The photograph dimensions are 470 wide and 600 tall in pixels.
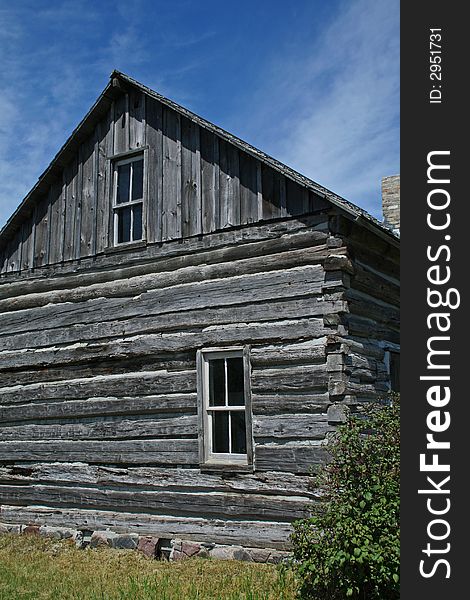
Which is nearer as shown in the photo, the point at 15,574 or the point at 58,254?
the point at 15,574

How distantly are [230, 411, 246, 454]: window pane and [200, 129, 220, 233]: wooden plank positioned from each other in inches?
112

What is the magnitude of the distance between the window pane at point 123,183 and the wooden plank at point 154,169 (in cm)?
65

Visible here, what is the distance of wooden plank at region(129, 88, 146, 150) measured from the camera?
39.2 feet

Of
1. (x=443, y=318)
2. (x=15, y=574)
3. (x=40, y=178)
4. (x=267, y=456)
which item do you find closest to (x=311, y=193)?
(x=267, y=456)

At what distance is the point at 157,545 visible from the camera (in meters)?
10.4

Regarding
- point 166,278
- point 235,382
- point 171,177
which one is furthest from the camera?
point 171,177

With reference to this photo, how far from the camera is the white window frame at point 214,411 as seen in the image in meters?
9.73

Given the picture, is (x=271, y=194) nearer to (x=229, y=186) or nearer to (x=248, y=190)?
(x=248, y=190)

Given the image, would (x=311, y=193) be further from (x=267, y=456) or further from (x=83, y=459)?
(x=83, y=459)

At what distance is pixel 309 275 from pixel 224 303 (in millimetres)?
1412

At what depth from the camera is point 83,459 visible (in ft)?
37.7

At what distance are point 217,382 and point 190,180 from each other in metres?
3.25

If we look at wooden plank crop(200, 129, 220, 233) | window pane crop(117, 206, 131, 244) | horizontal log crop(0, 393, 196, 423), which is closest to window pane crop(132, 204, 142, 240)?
window pane crop(117, 206, 131, 244)

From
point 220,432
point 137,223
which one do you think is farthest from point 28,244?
point 220,432
